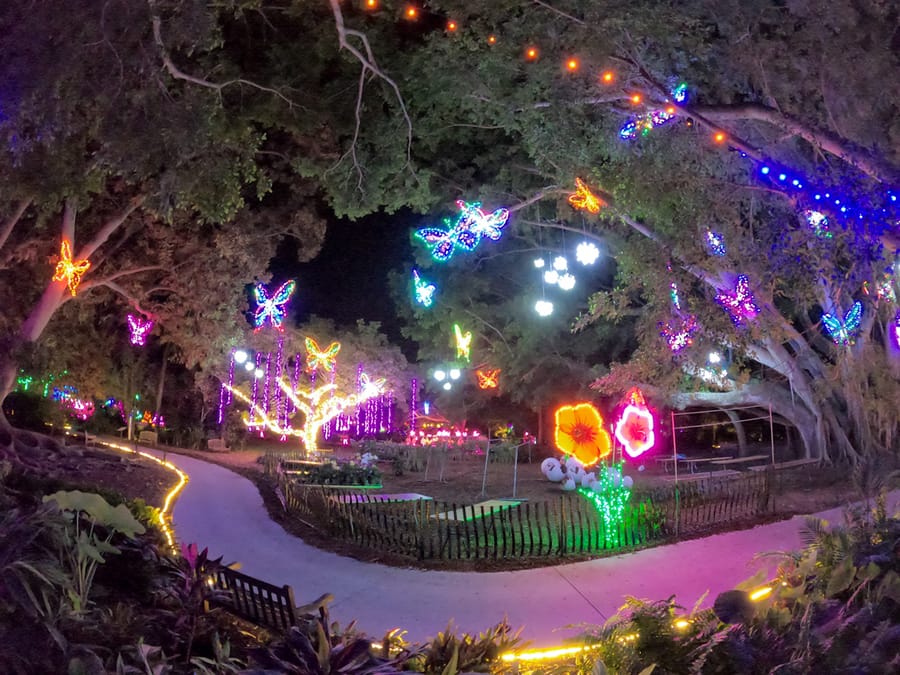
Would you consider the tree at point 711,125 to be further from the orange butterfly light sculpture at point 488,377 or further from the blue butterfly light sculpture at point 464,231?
the orange butterfly light sculpture at point 488,377

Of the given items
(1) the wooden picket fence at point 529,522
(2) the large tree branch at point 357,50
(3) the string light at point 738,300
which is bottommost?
(1) the wooden picket fence at point 529,522

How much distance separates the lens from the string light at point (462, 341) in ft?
92.4

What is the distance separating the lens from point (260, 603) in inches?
205

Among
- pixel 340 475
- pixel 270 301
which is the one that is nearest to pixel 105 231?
pixel 270 301

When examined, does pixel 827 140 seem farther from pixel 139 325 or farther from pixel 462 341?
pixel 462 341

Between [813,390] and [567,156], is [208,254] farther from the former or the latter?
[813,390]

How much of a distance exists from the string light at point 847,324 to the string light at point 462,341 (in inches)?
576

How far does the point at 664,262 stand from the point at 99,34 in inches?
360

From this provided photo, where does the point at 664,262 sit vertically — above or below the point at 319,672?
above

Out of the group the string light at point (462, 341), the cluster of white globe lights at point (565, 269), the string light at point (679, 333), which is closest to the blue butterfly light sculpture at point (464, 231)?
the cluster of white globe lights at point (565, 269)

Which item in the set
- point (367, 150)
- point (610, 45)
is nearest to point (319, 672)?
point (610, 45)

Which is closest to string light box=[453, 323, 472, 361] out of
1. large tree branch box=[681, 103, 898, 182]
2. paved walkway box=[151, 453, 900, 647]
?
paved walkway box=[151, 453, 900, 647]

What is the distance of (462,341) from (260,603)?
75.6 ft

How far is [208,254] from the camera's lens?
64.1 ft
